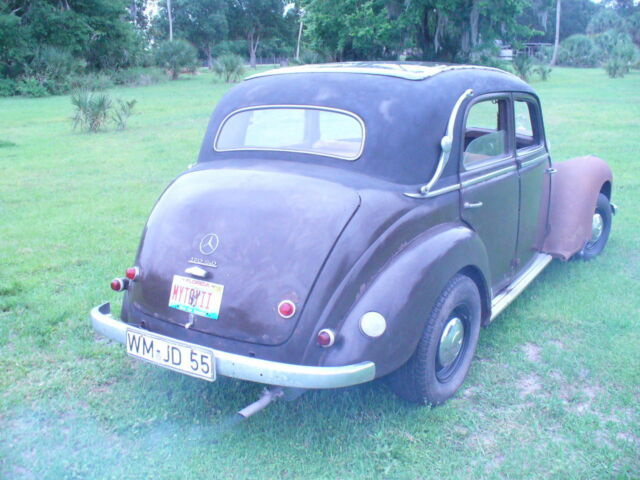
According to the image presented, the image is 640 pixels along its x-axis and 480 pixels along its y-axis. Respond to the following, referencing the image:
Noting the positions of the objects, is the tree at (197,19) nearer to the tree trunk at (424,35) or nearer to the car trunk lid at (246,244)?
the tree trunk at (424,35)

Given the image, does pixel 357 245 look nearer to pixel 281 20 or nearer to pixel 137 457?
A: pixel 137 457

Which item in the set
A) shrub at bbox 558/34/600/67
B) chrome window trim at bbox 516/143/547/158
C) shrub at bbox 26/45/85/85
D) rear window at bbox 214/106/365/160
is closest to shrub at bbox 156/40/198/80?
shrub at bbox 26/45/85/85

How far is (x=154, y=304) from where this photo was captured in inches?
122

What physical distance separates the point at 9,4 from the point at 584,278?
36.2 meters

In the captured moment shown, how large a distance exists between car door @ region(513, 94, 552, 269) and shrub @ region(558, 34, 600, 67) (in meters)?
53.4

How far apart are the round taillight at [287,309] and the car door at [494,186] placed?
1252 mm

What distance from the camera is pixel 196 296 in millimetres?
2961

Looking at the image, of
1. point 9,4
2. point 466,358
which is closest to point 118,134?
point 466,358

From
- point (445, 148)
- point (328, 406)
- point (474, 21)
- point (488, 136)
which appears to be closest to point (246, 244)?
point (328, 406)

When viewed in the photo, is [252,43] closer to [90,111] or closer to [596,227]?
[90,111]

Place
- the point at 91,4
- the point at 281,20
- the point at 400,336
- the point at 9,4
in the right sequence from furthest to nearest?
the point at 281,20 < the point at 91,4 < the point at 9,4 < the point at 400,336

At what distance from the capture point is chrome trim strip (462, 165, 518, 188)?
354 cm

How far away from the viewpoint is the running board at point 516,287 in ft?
12.5

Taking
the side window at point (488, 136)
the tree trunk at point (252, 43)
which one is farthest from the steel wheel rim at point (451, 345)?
the tree trunk at point (252, 43)
